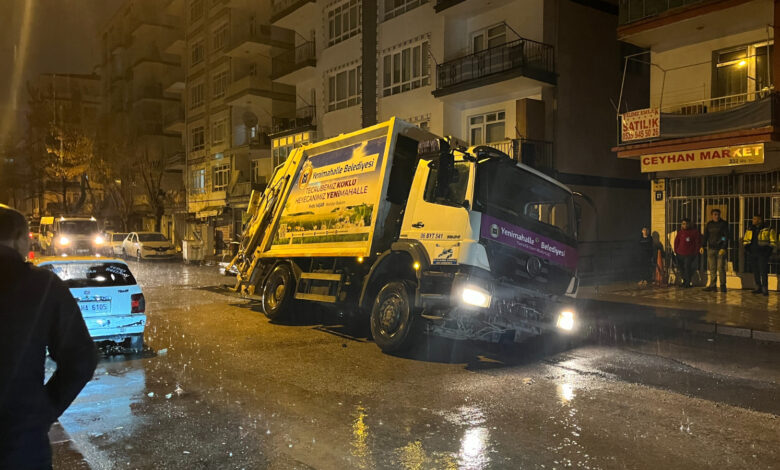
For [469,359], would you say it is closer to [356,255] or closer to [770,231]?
[356,255]

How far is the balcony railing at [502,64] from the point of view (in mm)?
19266

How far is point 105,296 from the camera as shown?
26.8ft

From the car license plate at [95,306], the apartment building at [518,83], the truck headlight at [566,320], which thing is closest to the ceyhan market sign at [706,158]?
the apartment building at [518,83]

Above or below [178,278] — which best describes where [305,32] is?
above

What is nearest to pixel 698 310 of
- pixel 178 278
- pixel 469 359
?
pixel 469 359

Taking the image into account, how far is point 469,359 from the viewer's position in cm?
809

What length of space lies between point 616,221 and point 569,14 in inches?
310

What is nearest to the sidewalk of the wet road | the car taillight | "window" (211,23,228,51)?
the wet road

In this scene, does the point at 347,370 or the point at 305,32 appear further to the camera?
the point at 305,32

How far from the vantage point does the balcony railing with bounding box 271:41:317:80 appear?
1184 inches

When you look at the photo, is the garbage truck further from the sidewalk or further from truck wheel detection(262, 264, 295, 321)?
the sidewalk

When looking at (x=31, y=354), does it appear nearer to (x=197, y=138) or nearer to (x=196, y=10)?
(x=197, y=138)

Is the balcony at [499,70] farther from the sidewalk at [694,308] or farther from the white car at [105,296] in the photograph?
the white car at [105,296]

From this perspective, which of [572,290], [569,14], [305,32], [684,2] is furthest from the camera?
[305,32]
